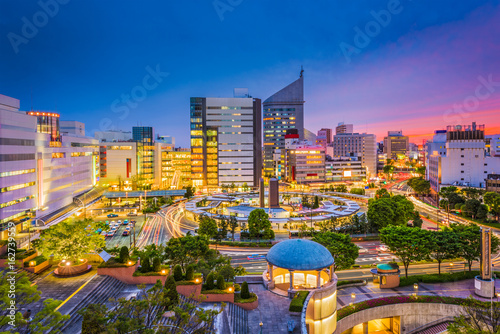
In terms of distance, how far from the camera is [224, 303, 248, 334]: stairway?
81.2 feet

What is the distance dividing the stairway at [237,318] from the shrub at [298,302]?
4414mm

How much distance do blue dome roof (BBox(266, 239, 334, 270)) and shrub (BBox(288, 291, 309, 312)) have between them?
2518mm

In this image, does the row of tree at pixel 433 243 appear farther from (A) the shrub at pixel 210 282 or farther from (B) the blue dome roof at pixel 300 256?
(A) the shrub at pixel 210 282

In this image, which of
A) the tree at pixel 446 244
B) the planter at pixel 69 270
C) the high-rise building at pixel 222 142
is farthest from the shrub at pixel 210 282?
the high-rise building at pixel 222 142

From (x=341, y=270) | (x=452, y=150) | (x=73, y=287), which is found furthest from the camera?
(x=452, y=150)

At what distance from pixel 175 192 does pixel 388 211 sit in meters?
73.2

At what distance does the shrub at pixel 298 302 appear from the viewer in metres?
27.4

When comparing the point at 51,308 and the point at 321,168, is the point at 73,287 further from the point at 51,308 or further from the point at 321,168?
the point at 321,168

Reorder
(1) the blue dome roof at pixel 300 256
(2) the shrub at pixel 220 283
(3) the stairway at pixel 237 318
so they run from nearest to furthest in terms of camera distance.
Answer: (3) the stairway at pixel 237 318, (2) the shrub at pixel 220 283, (1) the blue dome roof at pixel 300 256

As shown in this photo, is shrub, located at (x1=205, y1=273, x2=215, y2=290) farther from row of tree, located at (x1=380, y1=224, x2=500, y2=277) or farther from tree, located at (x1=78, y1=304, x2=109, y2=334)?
row of tree, located at (x1=380, y1=224, x2=500, y2=277)

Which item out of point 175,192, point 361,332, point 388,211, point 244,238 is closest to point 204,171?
point 175,192

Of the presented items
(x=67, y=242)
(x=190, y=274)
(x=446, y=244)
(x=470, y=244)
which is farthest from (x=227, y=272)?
(x=470, y=244)

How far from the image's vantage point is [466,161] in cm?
10225

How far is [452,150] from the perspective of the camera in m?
104
